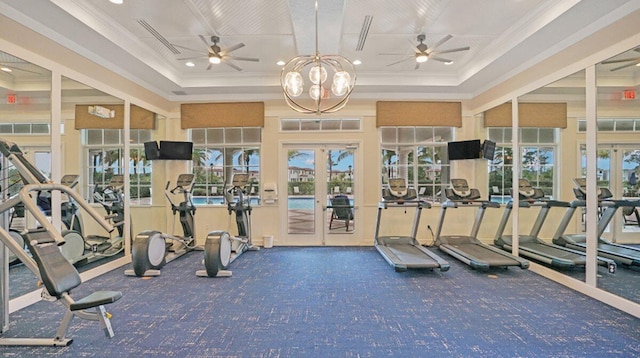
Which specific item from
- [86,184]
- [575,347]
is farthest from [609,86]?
[86,184]

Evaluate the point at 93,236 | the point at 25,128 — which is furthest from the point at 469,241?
the point at 25,128

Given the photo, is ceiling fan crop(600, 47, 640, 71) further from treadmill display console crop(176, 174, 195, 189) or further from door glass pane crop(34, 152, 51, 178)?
door glass pane crop(34, 152, 51, 178)

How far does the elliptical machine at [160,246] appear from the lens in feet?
15.4

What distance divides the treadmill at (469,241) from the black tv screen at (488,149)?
2.67 ft

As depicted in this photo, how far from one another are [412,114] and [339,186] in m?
2.25

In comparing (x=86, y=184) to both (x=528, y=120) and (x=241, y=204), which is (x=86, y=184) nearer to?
(x=241, y=204)

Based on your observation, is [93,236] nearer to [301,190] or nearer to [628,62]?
[301,190]

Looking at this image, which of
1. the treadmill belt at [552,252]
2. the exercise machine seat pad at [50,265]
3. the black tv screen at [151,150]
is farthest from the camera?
the black tv screen at [151,150]

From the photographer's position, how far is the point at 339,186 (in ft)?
23.0

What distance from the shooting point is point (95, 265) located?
491 cm

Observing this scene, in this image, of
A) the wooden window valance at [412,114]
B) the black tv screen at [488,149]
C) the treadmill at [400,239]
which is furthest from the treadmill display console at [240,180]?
the black tv screen at [488,149]

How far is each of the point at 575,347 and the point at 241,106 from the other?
6561 millimetres

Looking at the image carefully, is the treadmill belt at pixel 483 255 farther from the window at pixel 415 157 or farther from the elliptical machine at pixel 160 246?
the elliptical machine at pixel 160 246

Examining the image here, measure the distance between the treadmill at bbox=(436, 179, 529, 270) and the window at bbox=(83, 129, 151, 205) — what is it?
6087 millimetres
